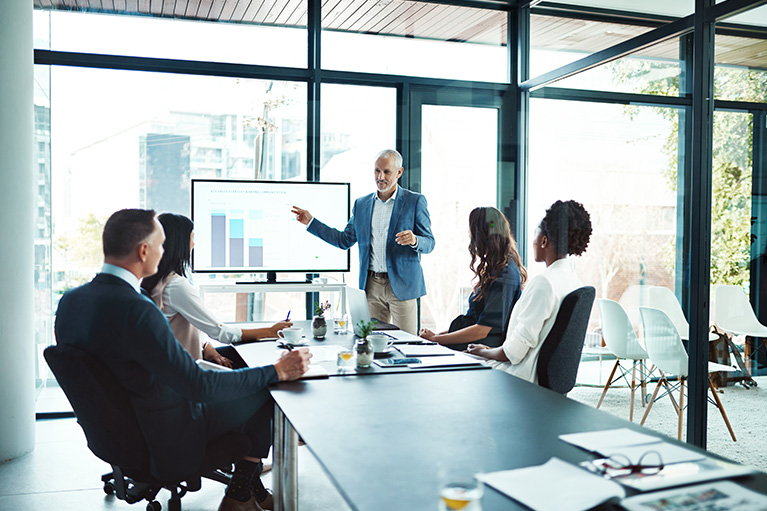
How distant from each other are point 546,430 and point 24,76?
3709 mm

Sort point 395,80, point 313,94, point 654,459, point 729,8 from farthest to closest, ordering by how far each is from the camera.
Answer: point 395,80
point 313,94
point 729,8
point 654,459

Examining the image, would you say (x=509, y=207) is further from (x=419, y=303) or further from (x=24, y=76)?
Result: (x=24, y=76)

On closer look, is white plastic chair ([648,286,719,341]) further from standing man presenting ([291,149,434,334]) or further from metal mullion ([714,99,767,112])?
standing man presenting ([291,149,434,334])

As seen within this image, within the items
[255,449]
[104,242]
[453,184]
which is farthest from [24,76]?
[453,184]

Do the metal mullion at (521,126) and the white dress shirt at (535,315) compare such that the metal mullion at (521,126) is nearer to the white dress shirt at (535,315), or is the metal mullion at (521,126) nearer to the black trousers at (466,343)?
the black trousers at (466,343)

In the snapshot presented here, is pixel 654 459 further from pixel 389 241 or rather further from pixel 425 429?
pixel 389 241

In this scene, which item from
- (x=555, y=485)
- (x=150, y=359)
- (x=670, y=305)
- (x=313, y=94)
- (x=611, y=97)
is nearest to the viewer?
(x=555, y=485)

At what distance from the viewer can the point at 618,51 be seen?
4.32 meters

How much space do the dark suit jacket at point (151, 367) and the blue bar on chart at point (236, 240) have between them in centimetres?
269

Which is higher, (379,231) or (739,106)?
(739,106)

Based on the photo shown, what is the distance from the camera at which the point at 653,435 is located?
5.59 feet

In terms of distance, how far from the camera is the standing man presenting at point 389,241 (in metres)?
4.71

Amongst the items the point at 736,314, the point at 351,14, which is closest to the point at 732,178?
the point at 736,314

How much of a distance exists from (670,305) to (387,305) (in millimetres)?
1885
